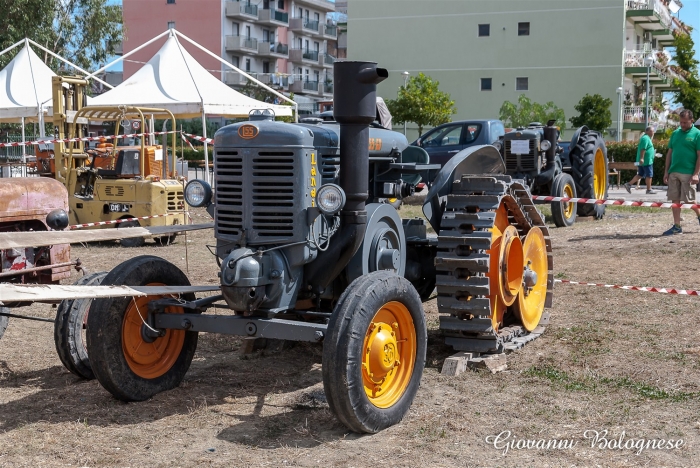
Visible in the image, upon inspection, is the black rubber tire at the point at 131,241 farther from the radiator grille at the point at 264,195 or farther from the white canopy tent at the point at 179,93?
the radiator grille at the point at 264,195

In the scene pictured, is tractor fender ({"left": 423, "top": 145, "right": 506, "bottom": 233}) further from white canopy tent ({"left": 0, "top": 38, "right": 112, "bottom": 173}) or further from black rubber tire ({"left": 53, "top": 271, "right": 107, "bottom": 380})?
white canopy tent ({"left": 0, "top": 38, "right": 112, "bottom": 173})

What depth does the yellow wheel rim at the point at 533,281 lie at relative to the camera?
6520 mm

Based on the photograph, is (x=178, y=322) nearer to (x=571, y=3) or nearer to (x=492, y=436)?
(x=492, y=436)

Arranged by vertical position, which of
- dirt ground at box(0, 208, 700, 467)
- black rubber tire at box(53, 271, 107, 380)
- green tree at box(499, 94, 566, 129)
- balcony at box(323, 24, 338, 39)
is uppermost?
balcony at box(323, 24, 338, 39)

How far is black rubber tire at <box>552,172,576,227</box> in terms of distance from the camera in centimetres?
1466

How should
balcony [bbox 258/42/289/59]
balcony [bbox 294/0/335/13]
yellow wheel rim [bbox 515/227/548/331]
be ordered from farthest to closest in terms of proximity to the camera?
balcony [bbox 294/0/335/13] → balcony [bbox 258/42/289/59] → yellow wheel rim [bbox 515/227/548/331]

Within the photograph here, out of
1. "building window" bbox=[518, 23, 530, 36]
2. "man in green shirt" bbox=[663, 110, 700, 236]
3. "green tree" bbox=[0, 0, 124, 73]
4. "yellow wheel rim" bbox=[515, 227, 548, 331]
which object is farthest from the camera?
"building window" bbox=[518, 23, 530, 36]

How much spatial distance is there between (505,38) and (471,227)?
48824 mm

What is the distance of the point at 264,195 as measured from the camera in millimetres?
4930

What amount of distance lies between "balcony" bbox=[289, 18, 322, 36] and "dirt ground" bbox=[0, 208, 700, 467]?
230ft

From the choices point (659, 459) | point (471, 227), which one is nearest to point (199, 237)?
point (471, 227)

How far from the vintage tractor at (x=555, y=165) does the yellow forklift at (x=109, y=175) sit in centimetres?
575

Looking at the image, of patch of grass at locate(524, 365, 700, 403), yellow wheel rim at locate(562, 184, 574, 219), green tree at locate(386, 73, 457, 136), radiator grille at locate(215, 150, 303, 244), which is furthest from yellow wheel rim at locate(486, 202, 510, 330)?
green tree at locate(386, 73, 457, 136)

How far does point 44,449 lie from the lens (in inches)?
175
